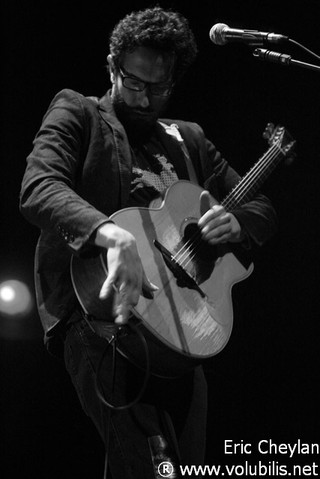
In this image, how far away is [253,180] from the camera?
2918 mm

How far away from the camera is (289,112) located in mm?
3973

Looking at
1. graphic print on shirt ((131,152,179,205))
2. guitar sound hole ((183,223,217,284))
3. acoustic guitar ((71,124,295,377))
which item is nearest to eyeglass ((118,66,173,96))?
graphic print on shirt ((131,152,179,205))

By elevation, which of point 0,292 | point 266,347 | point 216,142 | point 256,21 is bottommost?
point 266,347

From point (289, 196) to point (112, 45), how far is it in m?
1.54

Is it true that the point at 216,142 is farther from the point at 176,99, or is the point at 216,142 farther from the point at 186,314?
the point at 186,314

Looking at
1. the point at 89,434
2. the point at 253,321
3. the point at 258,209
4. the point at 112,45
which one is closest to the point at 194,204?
the point at 258,209

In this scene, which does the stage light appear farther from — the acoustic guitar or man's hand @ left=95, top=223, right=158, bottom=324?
man's hand @ left=95, top=223, right=158, bottom=324

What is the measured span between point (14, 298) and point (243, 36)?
187 centimetres

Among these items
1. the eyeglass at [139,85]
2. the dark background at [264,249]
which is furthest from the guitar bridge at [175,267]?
the dark background at [264,249]

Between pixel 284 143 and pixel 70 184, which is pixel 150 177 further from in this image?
pixel 284 143

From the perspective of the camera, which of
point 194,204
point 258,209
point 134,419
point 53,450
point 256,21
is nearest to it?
point 134,419

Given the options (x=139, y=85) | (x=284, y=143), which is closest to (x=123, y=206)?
(x=139, y=85)

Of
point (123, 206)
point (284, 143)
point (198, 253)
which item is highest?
point (284, 143)

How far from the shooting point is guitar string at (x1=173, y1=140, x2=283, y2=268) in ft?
8.29
